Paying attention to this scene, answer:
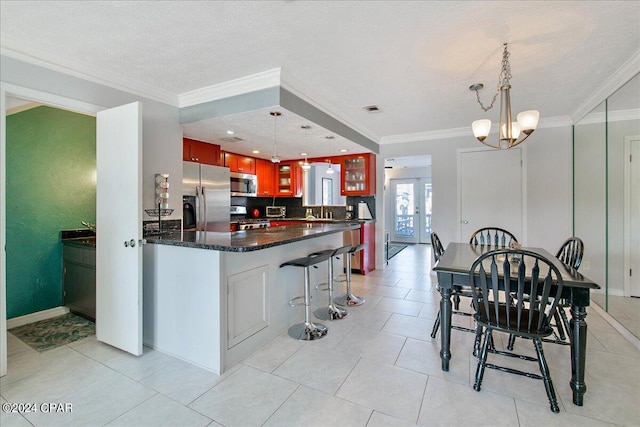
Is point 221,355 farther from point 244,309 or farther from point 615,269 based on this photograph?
point 615,269

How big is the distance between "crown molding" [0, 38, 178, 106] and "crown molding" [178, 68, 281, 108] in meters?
0.18

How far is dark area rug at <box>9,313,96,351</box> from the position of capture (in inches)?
104

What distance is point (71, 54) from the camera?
2.40 m

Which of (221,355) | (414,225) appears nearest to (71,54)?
(221,355)

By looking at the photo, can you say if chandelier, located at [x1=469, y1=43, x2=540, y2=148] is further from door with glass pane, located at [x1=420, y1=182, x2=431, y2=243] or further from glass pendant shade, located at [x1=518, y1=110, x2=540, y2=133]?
door with glass pane, located at [x1=420, y1=182, x2=431, y2=243]

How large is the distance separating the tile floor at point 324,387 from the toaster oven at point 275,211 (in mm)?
4081

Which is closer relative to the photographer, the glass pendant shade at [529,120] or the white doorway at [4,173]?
the white doorway at [4,173]

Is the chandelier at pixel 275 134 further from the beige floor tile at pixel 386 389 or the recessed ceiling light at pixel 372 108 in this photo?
the beige floor tile at pixel 386 389

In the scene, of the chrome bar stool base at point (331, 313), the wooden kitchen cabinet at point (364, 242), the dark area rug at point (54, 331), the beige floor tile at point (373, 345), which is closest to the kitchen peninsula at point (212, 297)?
the chrome bar stool base at point (331, 313)

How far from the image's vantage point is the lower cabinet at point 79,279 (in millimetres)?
3064

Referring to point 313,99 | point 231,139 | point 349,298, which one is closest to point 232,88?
point 313,99

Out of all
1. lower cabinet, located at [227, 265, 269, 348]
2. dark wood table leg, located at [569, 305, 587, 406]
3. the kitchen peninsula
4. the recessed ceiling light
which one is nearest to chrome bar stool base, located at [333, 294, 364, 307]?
the kitchen peninsula

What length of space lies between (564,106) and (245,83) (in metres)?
3.85

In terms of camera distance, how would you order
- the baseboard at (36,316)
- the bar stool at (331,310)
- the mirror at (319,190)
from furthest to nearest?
the mirror at (319,190), the bar stool at (331,310), the baseboard at (36,316)
